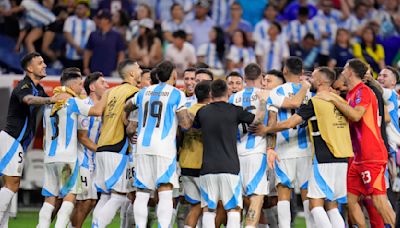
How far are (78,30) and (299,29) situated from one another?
16.0 feet

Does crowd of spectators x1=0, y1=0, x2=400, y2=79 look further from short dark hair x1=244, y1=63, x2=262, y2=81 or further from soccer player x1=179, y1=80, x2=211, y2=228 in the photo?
soccer player x1=179, y1=80, x2=211, y2=228

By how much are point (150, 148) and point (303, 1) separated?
1071 cm

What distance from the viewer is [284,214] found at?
14453 mm

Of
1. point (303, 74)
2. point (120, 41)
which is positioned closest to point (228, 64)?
point (120, 41)

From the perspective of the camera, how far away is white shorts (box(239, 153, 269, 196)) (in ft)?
47.3

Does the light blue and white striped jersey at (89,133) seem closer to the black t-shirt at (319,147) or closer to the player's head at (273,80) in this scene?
the player's head at (273,80)

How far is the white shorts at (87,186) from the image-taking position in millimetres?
15391

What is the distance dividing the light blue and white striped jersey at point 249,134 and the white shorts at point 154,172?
105 cm

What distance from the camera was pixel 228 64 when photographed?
21578mm

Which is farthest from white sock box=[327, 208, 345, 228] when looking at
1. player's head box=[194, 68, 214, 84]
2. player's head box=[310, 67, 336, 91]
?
player's head box=[194, 68, 214, 84]

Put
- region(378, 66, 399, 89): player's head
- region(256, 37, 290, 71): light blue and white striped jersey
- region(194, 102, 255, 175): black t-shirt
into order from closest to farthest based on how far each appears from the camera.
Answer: region(194, 102, 255, 175): black t-shirt
region(378, 66, 399, 89): player's head
region(256, 37, 290, 71): light blue and white striped jersey

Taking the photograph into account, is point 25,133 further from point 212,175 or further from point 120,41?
point 120,41

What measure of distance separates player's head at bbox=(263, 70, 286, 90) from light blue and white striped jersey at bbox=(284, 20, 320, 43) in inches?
308

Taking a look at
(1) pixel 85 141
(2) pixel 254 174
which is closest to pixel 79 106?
(1) pixel 85 141
